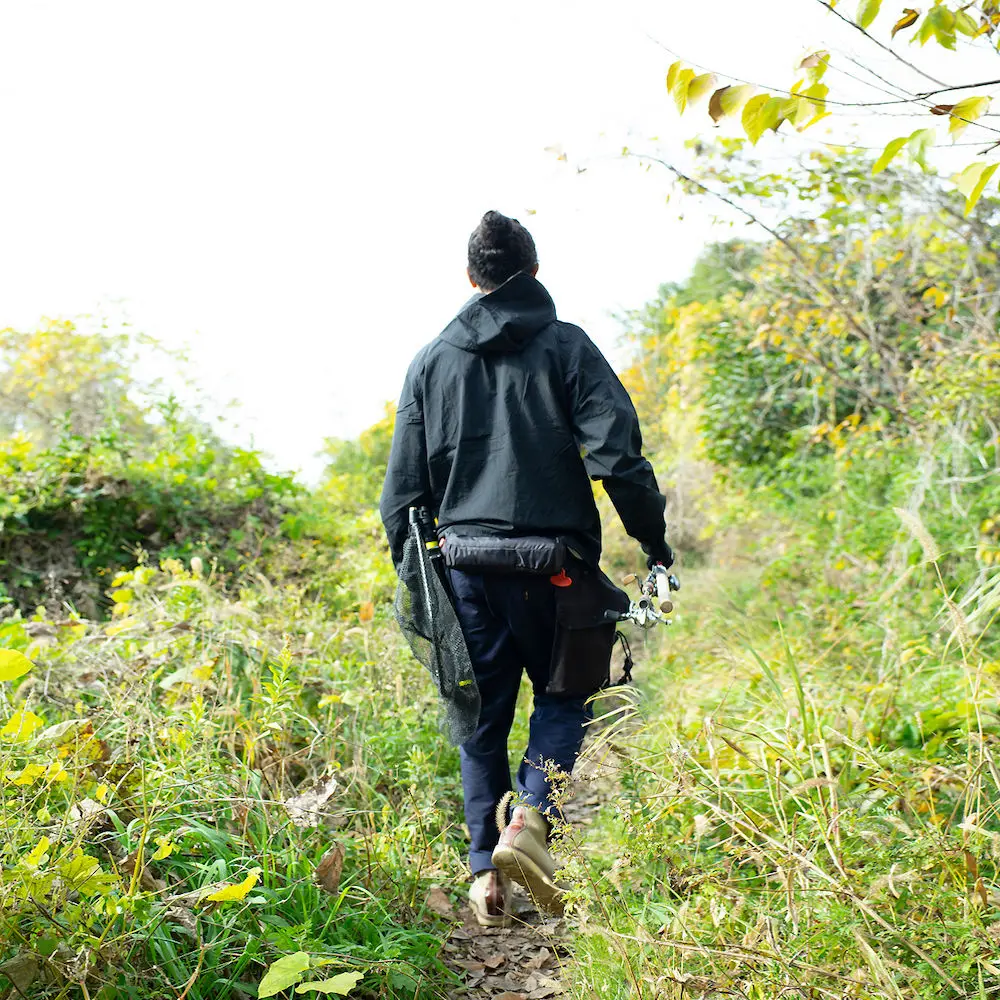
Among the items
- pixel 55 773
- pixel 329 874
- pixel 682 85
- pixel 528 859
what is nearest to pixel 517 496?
pixel 528 859

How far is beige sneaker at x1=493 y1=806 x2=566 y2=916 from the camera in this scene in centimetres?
265

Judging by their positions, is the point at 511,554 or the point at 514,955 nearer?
the point at 514,955

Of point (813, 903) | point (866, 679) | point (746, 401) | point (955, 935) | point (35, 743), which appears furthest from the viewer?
point (746, 401)

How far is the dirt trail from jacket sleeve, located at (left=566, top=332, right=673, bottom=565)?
0.77 metres

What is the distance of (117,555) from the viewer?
19.4ft

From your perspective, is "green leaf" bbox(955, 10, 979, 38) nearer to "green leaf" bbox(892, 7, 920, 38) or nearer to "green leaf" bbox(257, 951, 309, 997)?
"green leaf" bbox(892, 7, 920, 38)

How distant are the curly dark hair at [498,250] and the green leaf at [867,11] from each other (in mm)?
1355

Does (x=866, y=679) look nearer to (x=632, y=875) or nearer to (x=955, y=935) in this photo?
(x=632, y=875)

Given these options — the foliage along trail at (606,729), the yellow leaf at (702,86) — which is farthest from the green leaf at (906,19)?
the foliage along trail at (606,729)

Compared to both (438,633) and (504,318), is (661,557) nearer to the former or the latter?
(438,633)

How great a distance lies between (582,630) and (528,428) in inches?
25.0

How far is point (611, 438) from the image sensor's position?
2914 mm

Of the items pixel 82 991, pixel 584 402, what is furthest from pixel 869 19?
pixel 82 991

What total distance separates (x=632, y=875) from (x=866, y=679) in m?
1.86
